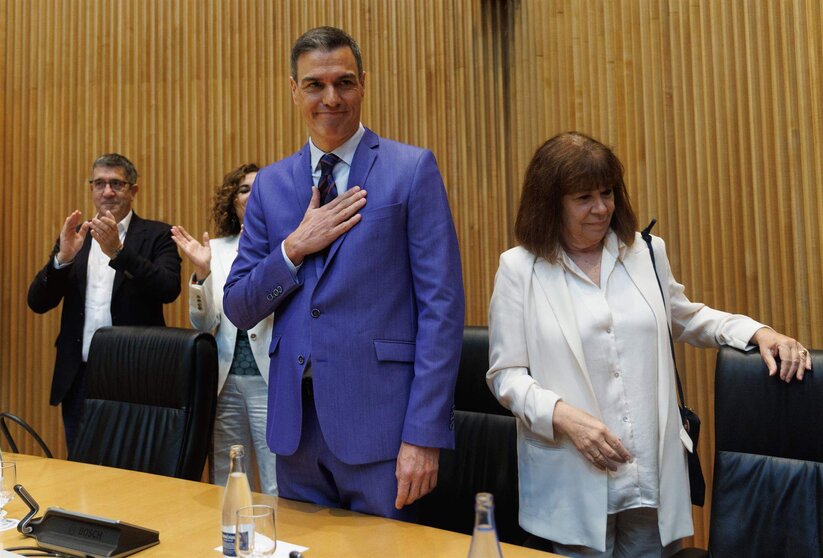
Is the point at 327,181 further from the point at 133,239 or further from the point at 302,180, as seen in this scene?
the point at 133,239

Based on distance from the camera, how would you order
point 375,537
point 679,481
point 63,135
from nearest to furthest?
point 375,537, point 679,481, point 63,135

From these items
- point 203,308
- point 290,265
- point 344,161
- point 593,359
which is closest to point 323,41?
point 344,161

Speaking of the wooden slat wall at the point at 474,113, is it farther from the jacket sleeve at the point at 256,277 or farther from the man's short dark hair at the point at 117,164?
the jacket sleeve at the point at 256,277

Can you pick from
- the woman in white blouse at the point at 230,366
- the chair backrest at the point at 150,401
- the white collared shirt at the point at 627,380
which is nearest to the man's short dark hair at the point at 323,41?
the white collared shirt at the point at 627,380

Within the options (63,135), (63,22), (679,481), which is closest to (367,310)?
(679,481)

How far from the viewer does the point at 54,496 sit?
1819 millimetres

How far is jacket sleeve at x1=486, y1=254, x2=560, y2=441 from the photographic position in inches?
69.7

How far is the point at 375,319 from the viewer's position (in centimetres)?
164

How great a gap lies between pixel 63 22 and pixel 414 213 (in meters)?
3.69

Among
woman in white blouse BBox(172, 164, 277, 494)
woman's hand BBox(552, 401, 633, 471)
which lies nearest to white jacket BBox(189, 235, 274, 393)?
woman in white blouse BBox(172, 164, 277, 494)

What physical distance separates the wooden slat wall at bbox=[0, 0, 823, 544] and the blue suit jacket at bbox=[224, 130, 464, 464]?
1.82 metres

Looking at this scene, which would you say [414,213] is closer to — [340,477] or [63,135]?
[340,477]

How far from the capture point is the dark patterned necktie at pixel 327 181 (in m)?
1.75

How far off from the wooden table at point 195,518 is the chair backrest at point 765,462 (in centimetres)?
59
